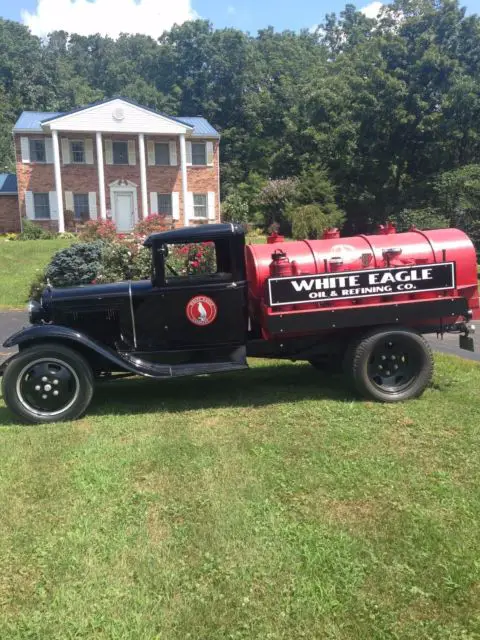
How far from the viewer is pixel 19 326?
39.0ft

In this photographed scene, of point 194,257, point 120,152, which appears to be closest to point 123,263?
point 194,257

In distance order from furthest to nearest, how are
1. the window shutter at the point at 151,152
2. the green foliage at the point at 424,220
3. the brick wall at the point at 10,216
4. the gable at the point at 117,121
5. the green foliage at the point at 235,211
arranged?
the green foliage at the point at 235,211 < the window shutter at the point at 151,152 < the brick wall at the point at 10,216 < the gable at the point at 117,121 < the green foliage at the point at 424,220

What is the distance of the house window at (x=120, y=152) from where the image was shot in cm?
3117

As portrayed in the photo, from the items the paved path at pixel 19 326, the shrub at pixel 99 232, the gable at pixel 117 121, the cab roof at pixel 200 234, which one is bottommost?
the paved path at pixel 19 326

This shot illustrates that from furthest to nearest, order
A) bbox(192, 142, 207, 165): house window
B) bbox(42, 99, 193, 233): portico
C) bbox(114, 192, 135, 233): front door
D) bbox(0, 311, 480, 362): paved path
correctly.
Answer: bbox(192, 142, 207, 165): house window
bbox(114, 192, 135, 233): front door
bbox(42, 99, 193, 233): portico
bbox(0, 311, 480, 362): paved path

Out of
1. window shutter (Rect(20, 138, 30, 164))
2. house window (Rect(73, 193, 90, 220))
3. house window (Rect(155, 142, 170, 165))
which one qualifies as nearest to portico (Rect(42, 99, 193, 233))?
house window (Rect(155, 142, 170, 165))

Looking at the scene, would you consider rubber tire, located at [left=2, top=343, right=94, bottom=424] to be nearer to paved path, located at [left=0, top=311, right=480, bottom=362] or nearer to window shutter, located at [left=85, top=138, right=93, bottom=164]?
paved path, located at [left=0, top=311, right=480, bottom=362]

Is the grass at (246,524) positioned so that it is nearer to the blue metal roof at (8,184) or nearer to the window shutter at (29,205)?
the window shutter at (29,205)

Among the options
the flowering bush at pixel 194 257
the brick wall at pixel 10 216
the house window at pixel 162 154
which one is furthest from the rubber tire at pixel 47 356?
the brick wall at pixel 10 216

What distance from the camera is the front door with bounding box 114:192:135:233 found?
103ft

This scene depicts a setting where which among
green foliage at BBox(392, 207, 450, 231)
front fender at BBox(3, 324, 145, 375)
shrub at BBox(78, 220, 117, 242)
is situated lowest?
front fender at BBox(3, 324, 145, 375)

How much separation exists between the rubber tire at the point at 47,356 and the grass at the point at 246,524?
191 millimetres

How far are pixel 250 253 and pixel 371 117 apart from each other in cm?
3206

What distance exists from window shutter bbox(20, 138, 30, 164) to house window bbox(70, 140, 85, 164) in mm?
2277
